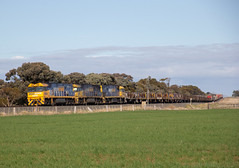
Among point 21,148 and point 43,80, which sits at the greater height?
point 43,80

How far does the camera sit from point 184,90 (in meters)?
160

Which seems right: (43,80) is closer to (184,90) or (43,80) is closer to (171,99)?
(171,99)

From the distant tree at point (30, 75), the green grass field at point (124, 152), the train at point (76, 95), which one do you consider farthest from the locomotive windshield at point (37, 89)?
the green grass field at point (124, 152)

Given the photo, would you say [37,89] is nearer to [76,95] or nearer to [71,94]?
[71,94]

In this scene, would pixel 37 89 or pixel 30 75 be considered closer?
pixel 37 89

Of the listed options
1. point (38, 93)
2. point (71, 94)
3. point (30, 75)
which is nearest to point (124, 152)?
point (38, 93)

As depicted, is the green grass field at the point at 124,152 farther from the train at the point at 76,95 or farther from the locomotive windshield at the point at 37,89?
the train at the point at 76,95

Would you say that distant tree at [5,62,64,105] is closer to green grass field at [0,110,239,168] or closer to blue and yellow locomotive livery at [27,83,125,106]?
blue and yellow locomotive livery at [27,83,125,106]

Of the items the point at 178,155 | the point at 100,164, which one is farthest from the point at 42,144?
the point at 178,155

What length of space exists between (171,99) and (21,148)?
2870 inches

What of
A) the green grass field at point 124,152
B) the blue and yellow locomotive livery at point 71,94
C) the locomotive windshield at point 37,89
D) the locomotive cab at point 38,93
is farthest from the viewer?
the blue and yellow locomotive livery at point 71,94

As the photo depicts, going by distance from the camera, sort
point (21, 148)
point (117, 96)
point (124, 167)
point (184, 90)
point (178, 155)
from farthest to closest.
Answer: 1. point (184, 90)
2. point (117, 96)
3. point (21, 148)
4. point (178, 155)
5. point (124, 167)

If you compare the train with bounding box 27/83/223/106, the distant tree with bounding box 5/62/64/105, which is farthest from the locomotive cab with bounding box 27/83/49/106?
the distant tree with bounding box 5/62/64/105

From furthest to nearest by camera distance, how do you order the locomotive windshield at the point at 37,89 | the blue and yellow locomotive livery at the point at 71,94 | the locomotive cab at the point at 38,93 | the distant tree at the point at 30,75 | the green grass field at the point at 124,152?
the distant tree at the point at 30,75
the blue and yellow locomotive livery at the point at 71,94
the locomotive windshield at the point at 37,89
the locomotive cab at the point at 38,93
the green grass field at the point at 124,152
